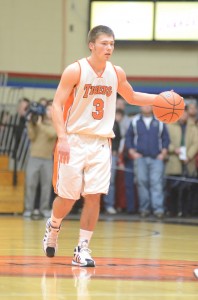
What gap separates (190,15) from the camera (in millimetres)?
17516

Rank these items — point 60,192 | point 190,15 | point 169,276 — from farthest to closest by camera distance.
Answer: point 190,15, point 60,192, point 169,276

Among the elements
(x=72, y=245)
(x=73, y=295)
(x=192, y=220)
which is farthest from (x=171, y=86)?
(x=73, y=295)

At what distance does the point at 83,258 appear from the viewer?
281 inches

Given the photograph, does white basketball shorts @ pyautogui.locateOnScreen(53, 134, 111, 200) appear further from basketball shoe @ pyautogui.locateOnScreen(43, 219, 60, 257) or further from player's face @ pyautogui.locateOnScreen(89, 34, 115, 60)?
player's face @ pyautogui.locateOnScreen(89, 34, 115, 60)

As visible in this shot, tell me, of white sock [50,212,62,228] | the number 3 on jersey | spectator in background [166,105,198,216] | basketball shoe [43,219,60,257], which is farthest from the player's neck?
spectator in background [166,105,198,216]

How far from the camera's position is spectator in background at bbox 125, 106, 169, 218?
1511 centimetres

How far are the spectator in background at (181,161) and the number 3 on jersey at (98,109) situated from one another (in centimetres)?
815

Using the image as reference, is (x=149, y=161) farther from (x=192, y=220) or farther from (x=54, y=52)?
(x=54, y=52)

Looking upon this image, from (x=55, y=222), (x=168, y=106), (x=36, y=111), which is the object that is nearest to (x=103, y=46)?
(x=168, y=106)

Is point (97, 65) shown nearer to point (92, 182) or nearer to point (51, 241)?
point (92, 182)

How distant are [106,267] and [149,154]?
8192mm

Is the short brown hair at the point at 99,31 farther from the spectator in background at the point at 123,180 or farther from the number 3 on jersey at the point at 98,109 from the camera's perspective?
the spectator in background at the point at 123,180

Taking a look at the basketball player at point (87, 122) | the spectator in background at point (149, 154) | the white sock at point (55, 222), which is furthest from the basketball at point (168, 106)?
the spectator in background at point (149, 154)

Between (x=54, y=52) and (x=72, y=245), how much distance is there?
31.1ft
